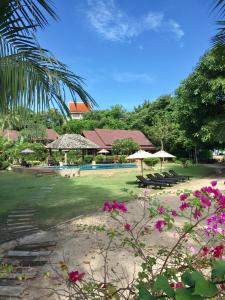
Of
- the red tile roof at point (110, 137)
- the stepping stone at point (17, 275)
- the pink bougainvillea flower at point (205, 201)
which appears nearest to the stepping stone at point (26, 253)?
the stepping stone at point (17, 275)

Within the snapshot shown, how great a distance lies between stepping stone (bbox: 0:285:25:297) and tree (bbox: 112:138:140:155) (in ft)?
123

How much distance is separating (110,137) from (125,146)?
19.9 feet

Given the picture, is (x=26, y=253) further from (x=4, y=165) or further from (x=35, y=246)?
(x=4, y=165)

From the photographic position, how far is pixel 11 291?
4.88 meters

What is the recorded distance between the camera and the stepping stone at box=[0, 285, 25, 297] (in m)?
4.80

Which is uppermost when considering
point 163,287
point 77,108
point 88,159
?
point 77,108

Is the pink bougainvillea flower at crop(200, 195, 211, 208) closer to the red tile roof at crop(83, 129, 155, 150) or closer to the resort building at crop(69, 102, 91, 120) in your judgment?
the resort building at crop(69, 102, 91, 120)

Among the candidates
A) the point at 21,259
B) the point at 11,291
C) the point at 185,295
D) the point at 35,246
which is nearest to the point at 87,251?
the point at 35,246

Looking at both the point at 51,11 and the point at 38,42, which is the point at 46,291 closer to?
the point at 38,42

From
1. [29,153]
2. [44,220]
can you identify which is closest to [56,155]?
[29,153]

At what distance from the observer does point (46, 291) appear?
495 cm

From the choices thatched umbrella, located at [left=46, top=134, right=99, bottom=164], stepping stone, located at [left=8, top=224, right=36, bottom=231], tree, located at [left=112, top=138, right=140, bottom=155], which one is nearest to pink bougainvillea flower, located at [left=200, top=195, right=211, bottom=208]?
stepping stone, located at [left=8, top=224, right=36, bottom=231]

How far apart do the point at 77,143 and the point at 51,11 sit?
31.0m

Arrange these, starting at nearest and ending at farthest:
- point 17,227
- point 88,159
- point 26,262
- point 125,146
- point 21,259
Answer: point 26,262 → point 21,259 → point 17,227 → point 88,159 → point 125,146
